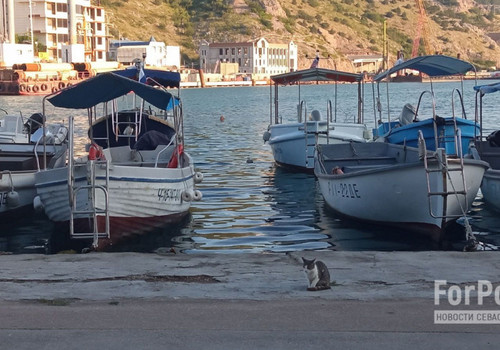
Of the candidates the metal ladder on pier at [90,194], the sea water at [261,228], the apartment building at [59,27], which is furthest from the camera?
the apartment building at [59,27]

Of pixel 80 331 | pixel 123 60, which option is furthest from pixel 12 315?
pixel 123 60

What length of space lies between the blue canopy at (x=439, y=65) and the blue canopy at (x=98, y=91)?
8.04 metres

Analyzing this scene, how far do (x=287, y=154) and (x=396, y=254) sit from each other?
14564 mm

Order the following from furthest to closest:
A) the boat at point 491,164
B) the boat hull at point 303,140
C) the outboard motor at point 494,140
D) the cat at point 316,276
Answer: the boat hull at point 303,140
the outboard motor at point 494,140
the boat at point 491,164
the cat at point 316,276

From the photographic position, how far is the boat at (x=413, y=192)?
12562 millimetres

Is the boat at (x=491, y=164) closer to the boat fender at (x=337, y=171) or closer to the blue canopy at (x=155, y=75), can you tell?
the boat fender at (x=337, y=171)

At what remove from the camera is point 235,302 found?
727 cm

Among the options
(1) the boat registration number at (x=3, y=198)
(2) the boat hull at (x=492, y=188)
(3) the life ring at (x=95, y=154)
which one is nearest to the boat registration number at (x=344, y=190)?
(2) the boat hull at (x=492, y=188)

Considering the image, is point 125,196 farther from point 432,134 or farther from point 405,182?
point 432,134

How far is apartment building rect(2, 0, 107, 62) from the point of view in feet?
384

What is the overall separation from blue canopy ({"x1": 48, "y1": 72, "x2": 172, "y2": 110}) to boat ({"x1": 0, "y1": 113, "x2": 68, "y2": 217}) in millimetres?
592

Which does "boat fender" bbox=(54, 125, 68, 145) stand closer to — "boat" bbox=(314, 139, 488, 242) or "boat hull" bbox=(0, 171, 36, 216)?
"boat hull" bbox=(0, 171, 36, 216)

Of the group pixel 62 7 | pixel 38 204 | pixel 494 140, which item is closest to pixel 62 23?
pixel 62 7

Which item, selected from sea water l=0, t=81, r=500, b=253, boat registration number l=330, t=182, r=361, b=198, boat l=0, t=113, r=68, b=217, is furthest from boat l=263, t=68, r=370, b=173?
boat l=0, t=113, r=68, b=217
